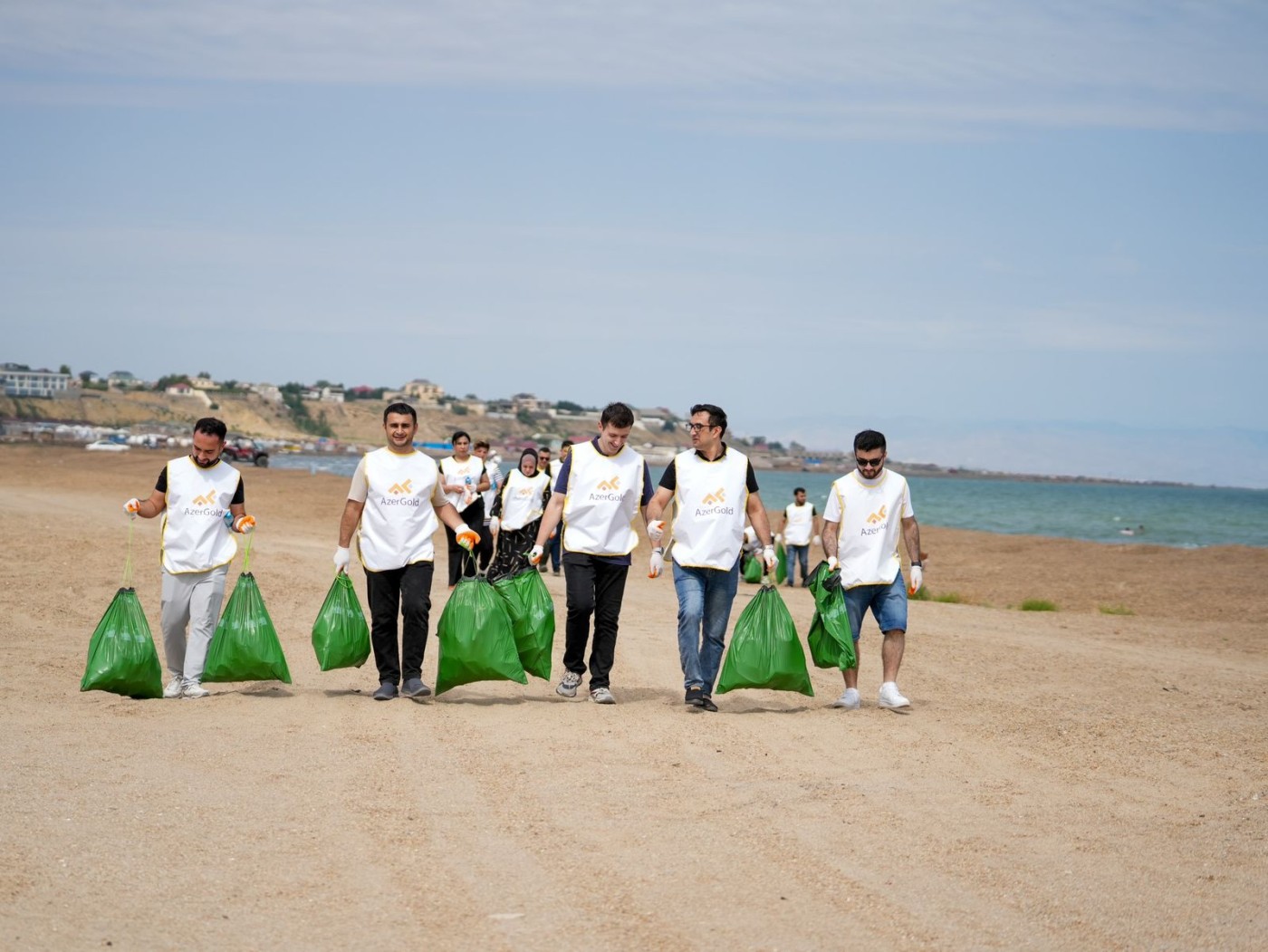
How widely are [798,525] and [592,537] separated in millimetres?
11839

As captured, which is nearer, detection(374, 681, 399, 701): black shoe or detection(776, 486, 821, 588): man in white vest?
detection(374, 681, 399, 701): black shoe

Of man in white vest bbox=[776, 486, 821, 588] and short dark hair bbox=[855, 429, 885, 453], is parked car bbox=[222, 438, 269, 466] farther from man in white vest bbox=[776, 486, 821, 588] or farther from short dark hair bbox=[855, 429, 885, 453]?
short dark hair bbox=[855, 429, 885, 453]

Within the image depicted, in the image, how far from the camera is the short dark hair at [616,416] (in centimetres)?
896

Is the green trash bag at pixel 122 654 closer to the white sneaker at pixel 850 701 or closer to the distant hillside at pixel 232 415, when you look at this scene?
the white sneaker at pixel 850 701

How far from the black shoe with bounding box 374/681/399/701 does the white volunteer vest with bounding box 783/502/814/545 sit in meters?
11.9

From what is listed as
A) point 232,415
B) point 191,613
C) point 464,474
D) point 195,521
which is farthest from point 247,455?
point 232,415

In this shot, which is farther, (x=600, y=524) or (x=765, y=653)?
(x=600, y=524)

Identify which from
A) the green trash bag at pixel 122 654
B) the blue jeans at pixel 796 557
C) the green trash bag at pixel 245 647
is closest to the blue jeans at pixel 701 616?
the green trash bag at pixel 245 647

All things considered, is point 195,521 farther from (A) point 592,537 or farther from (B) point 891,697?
(B) point 891,697

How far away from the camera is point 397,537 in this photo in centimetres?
877

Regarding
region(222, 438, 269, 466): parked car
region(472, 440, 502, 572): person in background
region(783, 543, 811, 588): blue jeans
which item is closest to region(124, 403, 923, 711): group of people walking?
region(472, 440, 502, 572): person in background

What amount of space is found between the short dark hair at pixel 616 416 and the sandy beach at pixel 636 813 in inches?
69.0

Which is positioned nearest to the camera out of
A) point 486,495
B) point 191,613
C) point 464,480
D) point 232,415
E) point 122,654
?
point 122,654

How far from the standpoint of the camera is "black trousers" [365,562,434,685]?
28.9 feet
